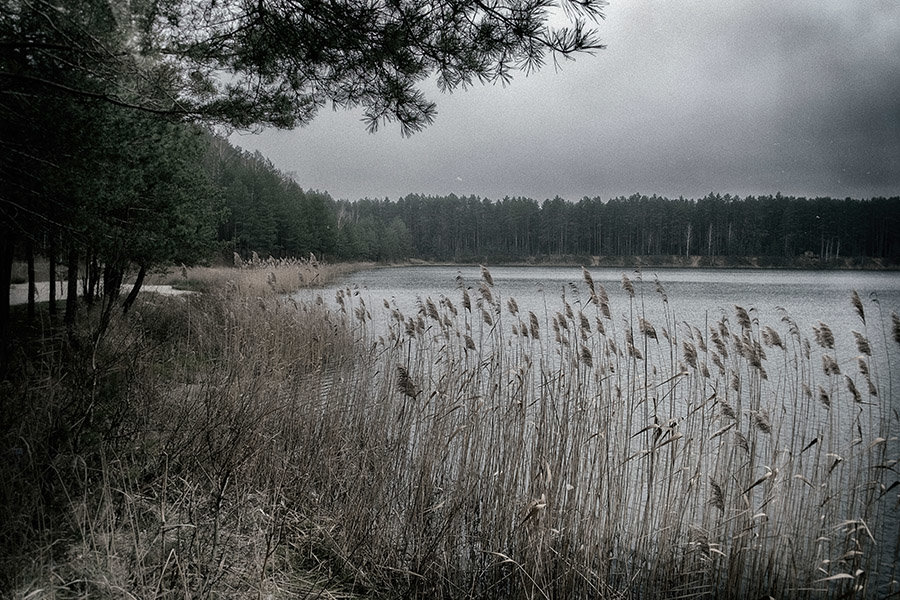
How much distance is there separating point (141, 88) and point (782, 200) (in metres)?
76.8

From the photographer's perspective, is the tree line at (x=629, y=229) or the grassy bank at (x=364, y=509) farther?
the tree line at (x=629, y=229)

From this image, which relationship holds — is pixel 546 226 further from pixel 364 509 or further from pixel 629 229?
pixel 364 509

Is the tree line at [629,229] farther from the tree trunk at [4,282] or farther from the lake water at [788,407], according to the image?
the tree trunk at [4,282]

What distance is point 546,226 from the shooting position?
8069cm

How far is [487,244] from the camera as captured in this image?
289 ft

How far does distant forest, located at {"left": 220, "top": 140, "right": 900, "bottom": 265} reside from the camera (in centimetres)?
4303

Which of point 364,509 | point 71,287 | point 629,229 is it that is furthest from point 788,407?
point 629,229

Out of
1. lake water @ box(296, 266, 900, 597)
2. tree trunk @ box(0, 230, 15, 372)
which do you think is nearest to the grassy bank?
lake water @ box(296, 266, 900, 597)

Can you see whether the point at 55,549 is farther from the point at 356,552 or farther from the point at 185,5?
the point at 185,5

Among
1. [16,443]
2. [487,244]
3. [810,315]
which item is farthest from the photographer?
[487,244]

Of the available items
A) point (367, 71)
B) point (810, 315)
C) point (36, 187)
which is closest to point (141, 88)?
point (36, 187)

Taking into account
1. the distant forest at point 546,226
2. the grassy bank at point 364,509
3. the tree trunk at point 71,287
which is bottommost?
the grassy bank at point 364,509

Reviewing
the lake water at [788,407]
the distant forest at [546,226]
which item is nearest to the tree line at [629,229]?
the distant forest at [546,226]

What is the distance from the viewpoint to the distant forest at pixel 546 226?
43031 mm
